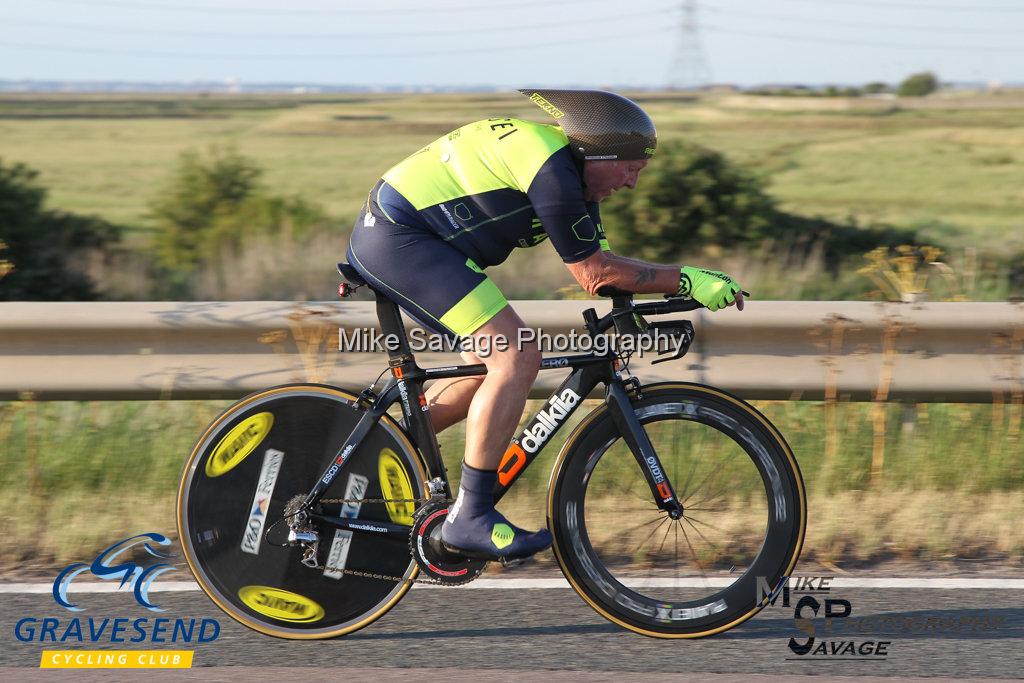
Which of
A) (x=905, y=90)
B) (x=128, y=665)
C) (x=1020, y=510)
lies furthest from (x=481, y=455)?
(x=905, y=90)

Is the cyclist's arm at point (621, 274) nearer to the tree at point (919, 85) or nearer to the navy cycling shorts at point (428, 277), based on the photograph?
the navy cycling shorts at point (428, 277)

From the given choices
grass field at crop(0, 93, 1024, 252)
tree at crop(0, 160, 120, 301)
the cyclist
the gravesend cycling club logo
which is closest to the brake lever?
the cyclist

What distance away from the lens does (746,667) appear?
343 cm

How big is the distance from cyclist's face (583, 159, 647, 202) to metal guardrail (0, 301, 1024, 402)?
52.0 inches

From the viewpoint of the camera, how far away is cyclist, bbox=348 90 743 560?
3.45 m

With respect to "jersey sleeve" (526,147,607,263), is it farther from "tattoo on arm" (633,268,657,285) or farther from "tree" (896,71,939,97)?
"tree" (896,71,939,97)

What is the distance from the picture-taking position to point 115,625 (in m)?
3.76

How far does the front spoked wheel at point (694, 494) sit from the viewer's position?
366 centimetres

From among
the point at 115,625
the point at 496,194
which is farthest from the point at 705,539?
the point at 115,625

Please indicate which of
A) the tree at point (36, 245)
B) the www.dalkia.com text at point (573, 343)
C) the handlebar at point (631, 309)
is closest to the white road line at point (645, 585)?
the www.dalkia.com text at point (573, 343)

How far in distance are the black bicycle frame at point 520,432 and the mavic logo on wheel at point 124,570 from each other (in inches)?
32.9

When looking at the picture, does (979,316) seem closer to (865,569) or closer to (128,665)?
(865,569)

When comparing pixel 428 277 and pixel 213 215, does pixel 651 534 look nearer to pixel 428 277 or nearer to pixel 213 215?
pixel 428 277

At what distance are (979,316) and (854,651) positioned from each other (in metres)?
1.92
